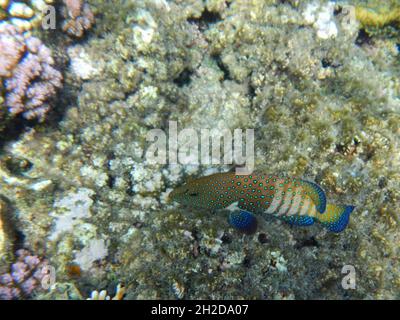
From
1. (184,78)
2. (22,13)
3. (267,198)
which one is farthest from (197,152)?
(22,13)

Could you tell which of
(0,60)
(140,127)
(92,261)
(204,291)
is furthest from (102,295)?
(0,60)

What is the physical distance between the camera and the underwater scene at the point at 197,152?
391 cm

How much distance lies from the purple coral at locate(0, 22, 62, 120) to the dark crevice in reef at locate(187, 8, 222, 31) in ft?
8.72

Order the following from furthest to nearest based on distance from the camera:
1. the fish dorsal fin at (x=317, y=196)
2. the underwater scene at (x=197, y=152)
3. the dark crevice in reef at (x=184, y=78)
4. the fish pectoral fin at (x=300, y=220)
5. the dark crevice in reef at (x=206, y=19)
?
the dark crevice in reef at (x=206, y=19) < the dark crevice in reef at (x=184, y=78) < the underwater scene at (x=197, y=152) < the fish pectoral fin at (x=300, y=220) < the fish dorsal fin at (x=317, y=196)

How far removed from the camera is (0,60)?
162 inches

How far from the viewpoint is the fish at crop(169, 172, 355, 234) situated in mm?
3686

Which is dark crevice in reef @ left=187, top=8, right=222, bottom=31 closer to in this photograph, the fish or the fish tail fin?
the fish

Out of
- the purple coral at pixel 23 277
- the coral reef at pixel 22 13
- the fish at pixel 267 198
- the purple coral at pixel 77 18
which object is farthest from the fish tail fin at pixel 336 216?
the coral reef at pixel 22 13

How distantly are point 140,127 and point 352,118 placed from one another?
3385mm

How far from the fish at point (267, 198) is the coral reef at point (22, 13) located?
3407mm

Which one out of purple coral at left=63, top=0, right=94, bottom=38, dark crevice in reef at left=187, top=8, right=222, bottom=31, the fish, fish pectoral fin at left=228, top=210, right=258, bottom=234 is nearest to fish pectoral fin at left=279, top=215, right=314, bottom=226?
the fish

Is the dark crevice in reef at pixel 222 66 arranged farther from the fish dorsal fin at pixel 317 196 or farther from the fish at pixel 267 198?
the fish dorsal fin at pixel 317 196

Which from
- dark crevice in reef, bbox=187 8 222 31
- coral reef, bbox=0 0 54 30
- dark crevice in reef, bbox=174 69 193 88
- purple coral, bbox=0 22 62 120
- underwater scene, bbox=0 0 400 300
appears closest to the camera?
underwater scene, bbox=0 0 400 300

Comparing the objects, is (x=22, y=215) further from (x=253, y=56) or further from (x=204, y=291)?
(x=253, y=56)
